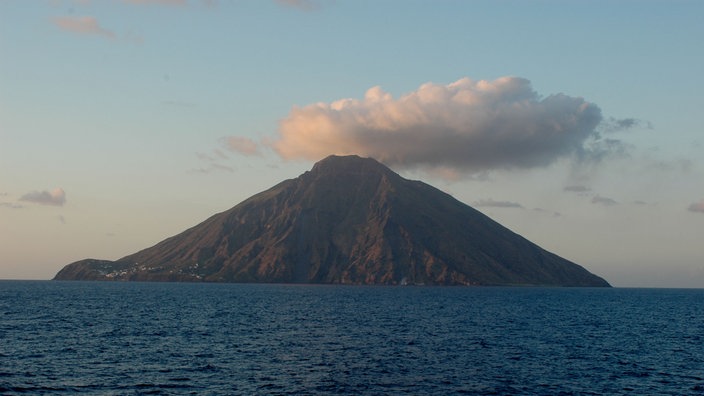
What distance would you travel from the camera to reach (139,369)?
247 ft

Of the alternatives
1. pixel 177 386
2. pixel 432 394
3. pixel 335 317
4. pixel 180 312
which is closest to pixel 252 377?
pixel 177 386

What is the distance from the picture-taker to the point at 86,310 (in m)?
166

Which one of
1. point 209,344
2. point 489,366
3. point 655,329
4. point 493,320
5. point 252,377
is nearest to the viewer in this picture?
point 252,377

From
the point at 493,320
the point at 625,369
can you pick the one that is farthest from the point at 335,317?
the point at 625,369

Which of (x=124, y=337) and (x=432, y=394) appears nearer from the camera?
(x=432, y=394)

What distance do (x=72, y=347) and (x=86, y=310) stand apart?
80.7 m

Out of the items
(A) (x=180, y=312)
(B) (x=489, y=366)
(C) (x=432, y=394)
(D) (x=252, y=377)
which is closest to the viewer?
(C) (x=432, y=394)

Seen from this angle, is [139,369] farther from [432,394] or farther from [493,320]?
[493,320]

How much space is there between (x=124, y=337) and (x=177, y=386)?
41976mm

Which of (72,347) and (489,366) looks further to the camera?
(72,347)

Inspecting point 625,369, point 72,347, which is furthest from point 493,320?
point 72,347

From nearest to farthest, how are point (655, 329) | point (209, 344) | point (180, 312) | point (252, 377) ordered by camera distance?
point (252, 377), point (209, 344), point (655, 329), point (180, 312)

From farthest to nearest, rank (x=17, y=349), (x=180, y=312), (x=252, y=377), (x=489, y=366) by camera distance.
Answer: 1. (x=180, y=312)
2. (x=17, y=349)
3. (x=489, y=366)
4. (x=252, y=377)

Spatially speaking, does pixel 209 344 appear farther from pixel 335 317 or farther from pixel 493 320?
pixel 493 320
